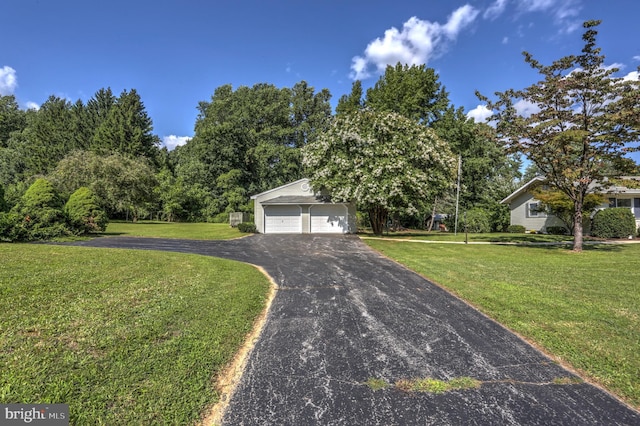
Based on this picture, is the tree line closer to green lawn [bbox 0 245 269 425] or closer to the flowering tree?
the flowering tree

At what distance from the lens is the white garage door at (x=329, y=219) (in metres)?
22.2

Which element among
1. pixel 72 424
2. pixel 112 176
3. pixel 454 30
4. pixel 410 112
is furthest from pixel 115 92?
pixel 72 424

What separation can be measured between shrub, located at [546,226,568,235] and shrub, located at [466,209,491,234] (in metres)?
4.31

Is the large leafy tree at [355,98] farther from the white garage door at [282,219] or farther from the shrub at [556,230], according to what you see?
the shrub at [556,230]

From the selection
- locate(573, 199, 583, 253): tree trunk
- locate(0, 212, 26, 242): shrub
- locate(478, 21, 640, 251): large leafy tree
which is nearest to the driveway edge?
locate(0, 212, 26, 242): shrub

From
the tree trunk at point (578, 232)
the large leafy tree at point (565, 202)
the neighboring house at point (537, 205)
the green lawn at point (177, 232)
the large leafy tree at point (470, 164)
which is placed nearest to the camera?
the tree trunk at point (578, 232)

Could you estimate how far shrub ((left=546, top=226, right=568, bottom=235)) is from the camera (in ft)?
74.4

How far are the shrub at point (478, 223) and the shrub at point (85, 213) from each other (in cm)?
2553

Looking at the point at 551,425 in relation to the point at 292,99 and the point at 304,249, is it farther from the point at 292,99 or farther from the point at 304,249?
the point at 292,99

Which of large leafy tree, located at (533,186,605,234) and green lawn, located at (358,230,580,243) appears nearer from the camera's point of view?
green lawn, located at (358,230,580,243)

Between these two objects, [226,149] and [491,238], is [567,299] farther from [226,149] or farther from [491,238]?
[226,149]

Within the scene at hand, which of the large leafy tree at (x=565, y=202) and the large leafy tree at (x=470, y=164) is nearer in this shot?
the large leafy tree at (x=565, y=202)

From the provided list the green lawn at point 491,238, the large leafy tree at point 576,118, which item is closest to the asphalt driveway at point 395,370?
the large leafy tree at point 576,118

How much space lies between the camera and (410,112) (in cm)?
3111
